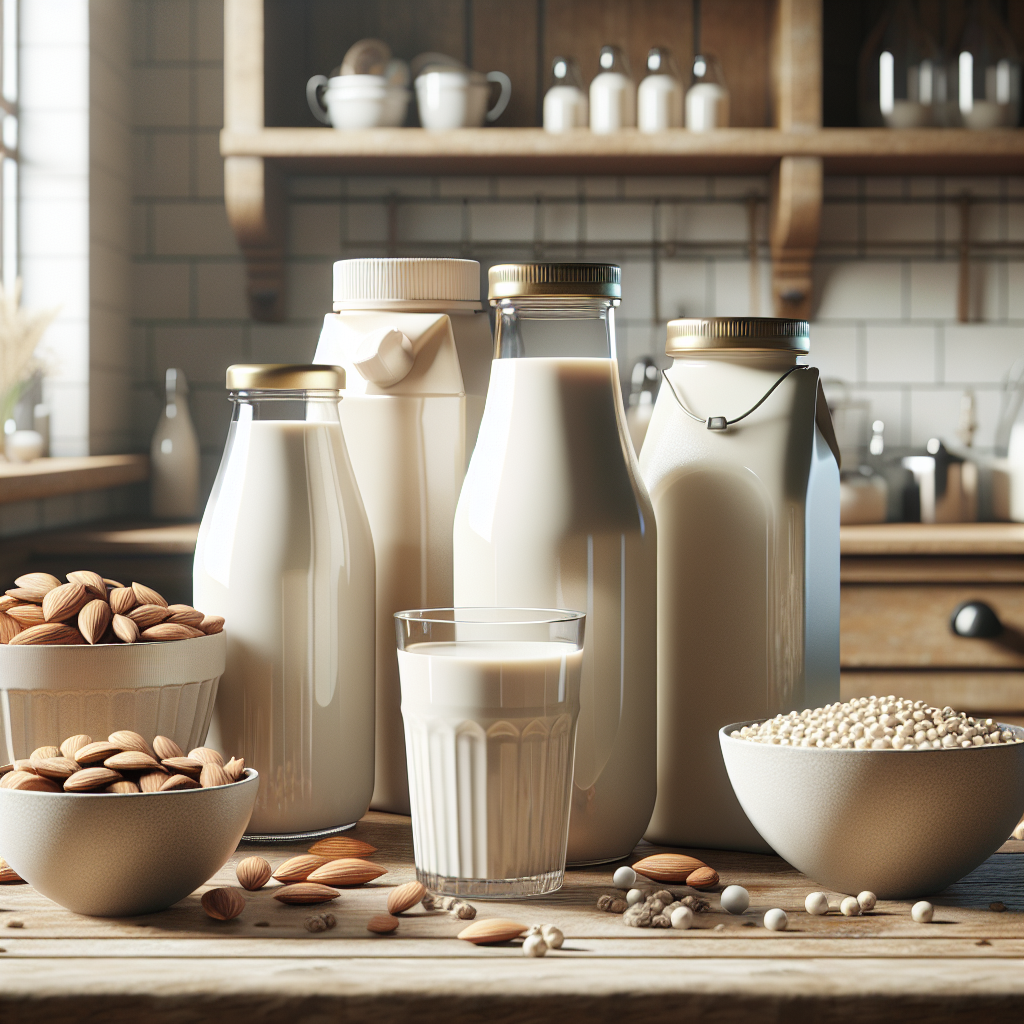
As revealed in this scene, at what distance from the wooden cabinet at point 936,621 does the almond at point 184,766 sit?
1857 mm

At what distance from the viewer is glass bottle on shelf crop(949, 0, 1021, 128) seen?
2639mm

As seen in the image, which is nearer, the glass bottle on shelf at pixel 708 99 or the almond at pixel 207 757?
the almond at pixel 207 757

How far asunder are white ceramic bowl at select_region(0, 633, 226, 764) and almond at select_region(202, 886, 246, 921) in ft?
0.45

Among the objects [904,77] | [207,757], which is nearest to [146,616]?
[207,757]

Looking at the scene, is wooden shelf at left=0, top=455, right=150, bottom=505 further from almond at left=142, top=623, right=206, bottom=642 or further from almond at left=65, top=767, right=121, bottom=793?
almond at left=65, top=767, right=121, bottom=793

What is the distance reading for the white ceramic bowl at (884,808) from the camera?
0.58m

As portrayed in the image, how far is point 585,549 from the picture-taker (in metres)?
0.68

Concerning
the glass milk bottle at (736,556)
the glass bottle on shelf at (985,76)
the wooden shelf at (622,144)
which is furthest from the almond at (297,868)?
the glass bottle on shelf at (985,76)

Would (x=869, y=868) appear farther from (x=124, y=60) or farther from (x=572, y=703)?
(x=124, y=60)

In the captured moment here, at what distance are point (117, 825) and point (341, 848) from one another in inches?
6.6

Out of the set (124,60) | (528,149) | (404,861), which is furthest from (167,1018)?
(124,60)

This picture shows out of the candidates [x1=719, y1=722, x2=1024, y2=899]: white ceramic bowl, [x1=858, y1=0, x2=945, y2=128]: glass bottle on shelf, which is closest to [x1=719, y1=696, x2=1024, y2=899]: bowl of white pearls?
[x1=719, y1=722, x2=1024, y2=899]: white ceramic bowl

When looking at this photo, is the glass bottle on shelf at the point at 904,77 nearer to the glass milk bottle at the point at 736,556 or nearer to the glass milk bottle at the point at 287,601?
the glass milk bottle at the point at 736,556

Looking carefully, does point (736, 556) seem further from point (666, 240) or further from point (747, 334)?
point (666, 240)
